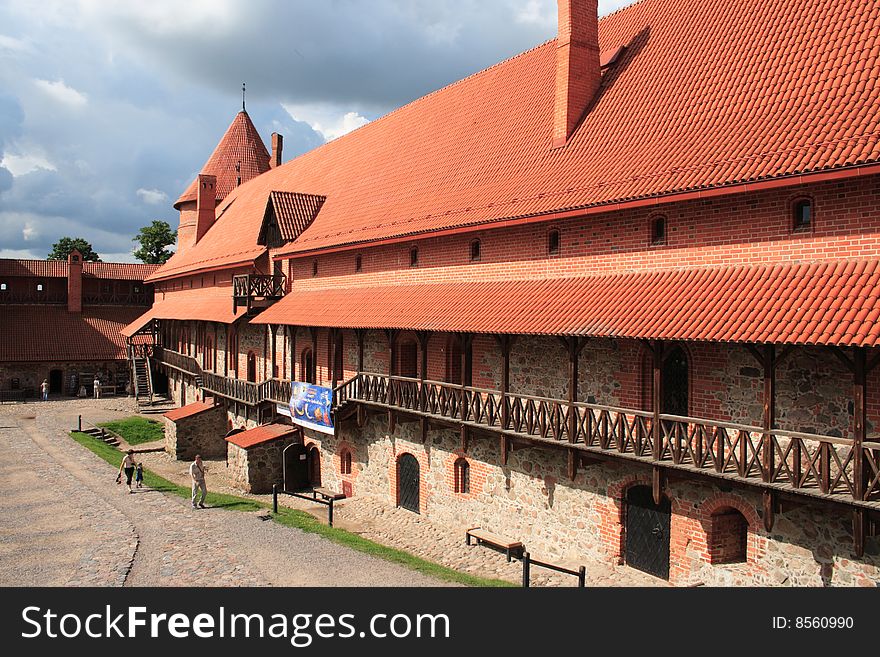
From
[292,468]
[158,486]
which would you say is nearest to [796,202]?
[292,468]

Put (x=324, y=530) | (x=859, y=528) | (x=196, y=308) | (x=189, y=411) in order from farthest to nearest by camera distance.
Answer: (x=196, y=308), (x=189, y=411), (x=324, y=530), (x=859, y=528)

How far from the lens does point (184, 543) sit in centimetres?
1497

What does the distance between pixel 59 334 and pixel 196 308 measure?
16061mm

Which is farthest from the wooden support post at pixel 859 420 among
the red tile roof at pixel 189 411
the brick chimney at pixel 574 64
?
the red tile roof at pixel 189 411

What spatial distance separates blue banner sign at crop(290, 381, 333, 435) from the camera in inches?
761

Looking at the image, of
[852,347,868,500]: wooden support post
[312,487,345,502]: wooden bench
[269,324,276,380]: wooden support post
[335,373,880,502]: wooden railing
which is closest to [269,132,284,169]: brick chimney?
[269,324,276,380]: wooden support post

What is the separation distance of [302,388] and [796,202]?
14.3m

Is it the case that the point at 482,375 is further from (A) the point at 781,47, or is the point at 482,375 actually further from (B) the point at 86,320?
(B) the point at 86,320

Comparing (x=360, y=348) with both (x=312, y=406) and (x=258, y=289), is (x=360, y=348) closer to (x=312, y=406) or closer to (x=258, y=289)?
(x=312, y=406)

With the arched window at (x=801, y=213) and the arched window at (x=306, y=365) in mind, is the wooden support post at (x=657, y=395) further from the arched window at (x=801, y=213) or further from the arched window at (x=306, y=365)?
the arched window at (x=306, y=365)

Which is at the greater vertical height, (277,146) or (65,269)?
(277,146)

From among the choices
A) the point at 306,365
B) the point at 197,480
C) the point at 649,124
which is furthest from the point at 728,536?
the point at 306,365

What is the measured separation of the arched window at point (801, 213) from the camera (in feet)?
34.0

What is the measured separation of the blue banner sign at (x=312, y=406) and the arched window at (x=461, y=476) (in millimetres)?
4487
